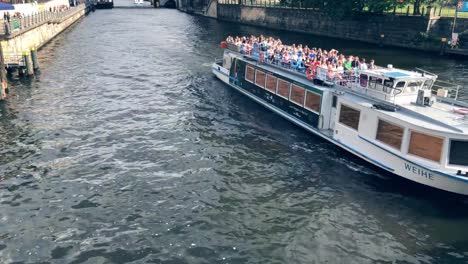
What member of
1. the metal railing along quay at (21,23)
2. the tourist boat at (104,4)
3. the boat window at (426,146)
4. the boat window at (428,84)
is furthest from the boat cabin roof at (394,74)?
the tourist boat at (104,4)

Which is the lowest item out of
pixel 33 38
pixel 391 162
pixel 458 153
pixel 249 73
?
pixel 391 162

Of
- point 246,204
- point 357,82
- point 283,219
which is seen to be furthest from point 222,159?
point 357,82

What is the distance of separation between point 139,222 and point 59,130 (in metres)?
14.2

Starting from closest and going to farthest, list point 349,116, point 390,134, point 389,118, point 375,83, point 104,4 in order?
point 389,118, point 390,134, point 375,83, point 349,116, point 104,4

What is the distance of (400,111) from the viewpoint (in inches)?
882

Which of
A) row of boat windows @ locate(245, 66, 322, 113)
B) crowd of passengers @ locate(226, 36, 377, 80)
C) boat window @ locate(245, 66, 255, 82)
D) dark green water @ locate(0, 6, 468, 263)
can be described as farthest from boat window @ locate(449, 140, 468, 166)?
boat window @ locate(245, 66, 255, 82)

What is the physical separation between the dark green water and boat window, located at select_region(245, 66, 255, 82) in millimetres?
2614

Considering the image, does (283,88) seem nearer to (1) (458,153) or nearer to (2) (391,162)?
(2) (391,162)

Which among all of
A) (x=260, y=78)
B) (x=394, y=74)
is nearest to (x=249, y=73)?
(x=260, y=78)

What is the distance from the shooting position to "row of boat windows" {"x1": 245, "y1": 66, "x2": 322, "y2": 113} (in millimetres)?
28094

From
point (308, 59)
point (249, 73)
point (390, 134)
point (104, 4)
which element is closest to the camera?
point (390, 134)

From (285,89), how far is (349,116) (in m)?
7.78

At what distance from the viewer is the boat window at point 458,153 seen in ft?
63.4

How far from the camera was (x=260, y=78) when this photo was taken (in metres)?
35.4
